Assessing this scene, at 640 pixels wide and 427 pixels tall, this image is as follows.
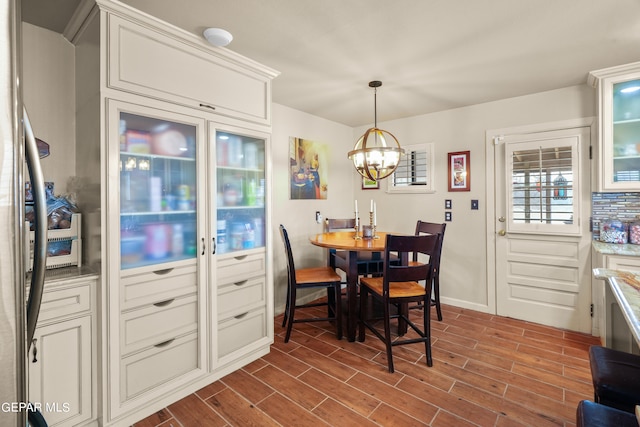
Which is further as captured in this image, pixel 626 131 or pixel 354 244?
pixel 354 244

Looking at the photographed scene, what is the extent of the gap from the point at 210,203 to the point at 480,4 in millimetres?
2045

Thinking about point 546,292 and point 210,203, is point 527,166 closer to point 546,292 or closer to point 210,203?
point 546,292

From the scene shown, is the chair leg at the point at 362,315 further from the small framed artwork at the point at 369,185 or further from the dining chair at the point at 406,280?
the small framed artwork at the point at 369,185

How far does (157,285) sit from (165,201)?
533 mm

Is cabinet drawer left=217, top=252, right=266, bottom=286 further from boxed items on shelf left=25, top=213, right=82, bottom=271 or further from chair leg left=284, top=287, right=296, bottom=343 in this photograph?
boxed items on shelf left=25, top=213, right=82, bottom=271

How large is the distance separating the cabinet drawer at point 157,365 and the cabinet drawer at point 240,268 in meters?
0.44

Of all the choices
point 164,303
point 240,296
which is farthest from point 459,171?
point 164,303

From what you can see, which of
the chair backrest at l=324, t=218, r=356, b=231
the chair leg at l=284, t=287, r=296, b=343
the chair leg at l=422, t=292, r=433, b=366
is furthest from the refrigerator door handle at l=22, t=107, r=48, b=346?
the chair backrest at l=324, t=218, r=356, b=231

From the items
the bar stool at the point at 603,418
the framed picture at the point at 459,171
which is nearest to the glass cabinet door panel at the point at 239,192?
the bar stool at the point at 603,418

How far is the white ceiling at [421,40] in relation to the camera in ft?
5.61

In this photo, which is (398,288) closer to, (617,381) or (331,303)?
(331,303)

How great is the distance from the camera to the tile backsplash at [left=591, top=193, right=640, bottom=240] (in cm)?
264

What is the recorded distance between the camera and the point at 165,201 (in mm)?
1952

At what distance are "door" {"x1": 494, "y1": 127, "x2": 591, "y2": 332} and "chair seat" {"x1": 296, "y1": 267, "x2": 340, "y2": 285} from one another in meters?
1.89
